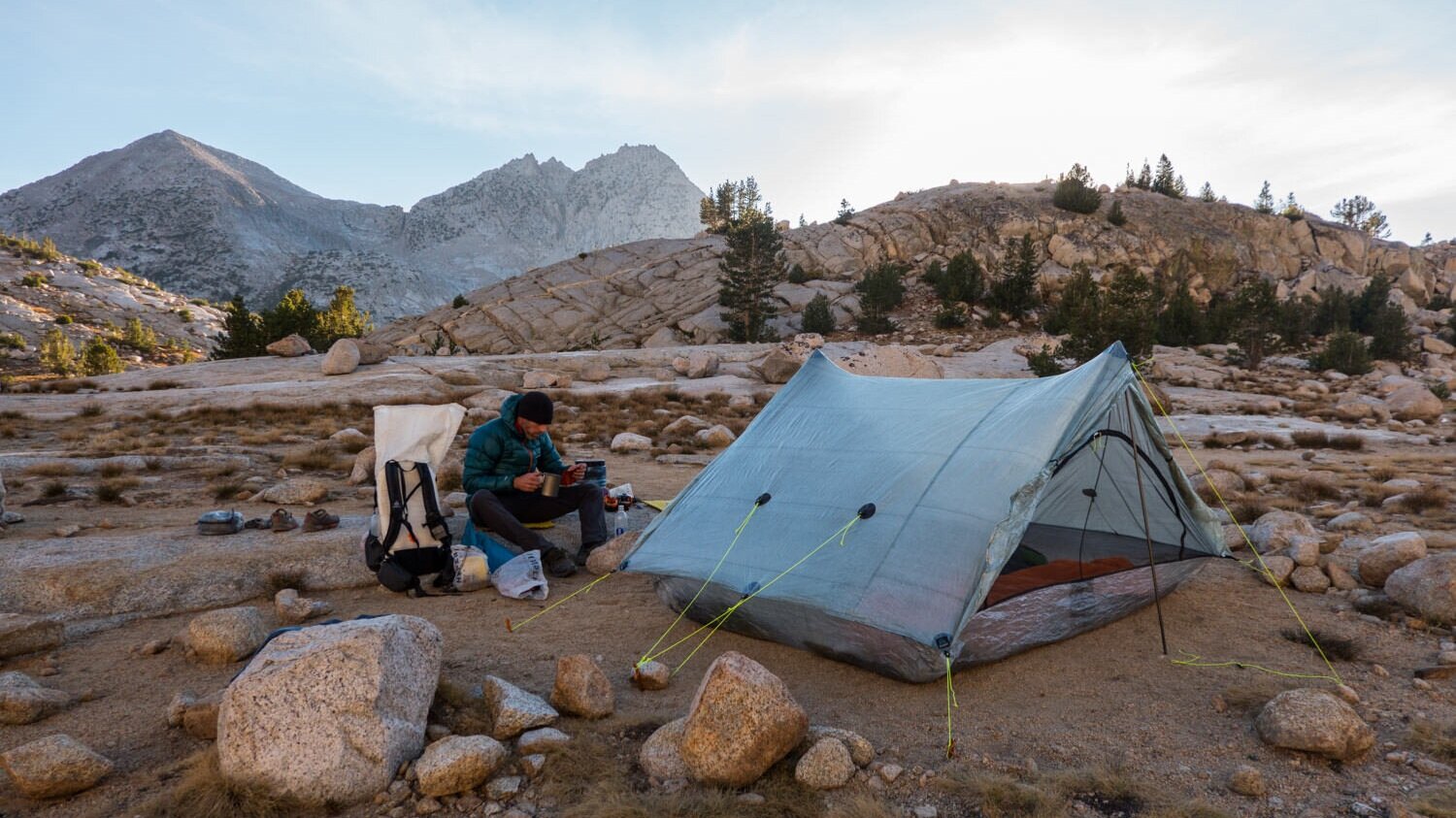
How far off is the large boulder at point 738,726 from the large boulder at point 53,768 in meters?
2.77

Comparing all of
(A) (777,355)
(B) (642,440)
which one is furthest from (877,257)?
(B) (642,440)

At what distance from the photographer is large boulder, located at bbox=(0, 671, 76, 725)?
395 centimetres

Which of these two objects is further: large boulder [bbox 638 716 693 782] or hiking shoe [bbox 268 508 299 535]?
hiking shoe [bbox 268 508 299 535]

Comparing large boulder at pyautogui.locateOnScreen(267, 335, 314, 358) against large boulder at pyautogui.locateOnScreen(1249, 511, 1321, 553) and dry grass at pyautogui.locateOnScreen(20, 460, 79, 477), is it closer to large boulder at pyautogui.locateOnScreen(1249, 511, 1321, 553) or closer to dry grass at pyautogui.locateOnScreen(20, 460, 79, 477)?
dry grass at pyautogui.locateOnScreen(20, 460, 79, 477)

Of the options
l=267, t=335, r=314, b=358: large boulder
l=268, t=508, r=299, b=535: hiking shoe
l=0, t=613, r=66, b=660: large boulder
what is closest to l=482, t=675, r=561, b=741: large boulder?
l=0, t=613, r=66, b=660: large boulder

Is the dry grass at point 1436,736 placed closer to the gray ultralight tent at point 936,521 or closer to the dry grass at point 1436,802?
the dry grass at point 1436,802

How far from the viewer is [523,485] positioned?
690 cm

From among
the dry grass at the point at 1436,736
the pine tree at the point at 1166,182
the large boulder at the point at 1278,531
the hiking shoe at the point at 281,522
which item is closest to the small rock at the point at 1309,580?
the large boulder at the point at 1278,531

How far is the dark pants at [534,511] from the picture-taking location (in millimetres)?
6926

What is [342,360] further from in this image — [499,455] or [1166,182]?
[1166,182]

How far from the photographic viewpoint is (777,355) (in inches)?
1030

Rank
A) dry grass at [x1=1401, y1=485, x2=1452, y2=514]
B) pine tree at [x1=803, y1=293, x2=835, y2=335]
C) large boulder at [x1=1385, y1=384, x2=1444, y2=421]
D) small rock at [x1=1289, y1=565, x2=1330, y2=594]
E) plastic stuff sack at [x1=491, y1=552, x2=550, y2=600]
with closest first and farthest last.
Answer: small rock at [x1=1289, y1=565, x2=1330, y2=594]
plastic stuff sack at [x1=491, y1=552, x2=550, y2=600]
dry grass at [x1=1401, y1=485, x2=1452, y2=514]
large boulder at [x1=1385, y1=384, x2=1444, y2=421]
pine tree at [x1=803, y1=293, x2=835, y2=335]

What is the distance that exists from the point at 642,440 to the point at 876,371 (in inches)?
383

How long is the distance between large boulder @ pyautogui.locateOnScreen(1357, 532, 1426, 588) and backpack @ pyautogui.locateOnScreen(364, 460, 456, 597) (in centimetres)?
780
